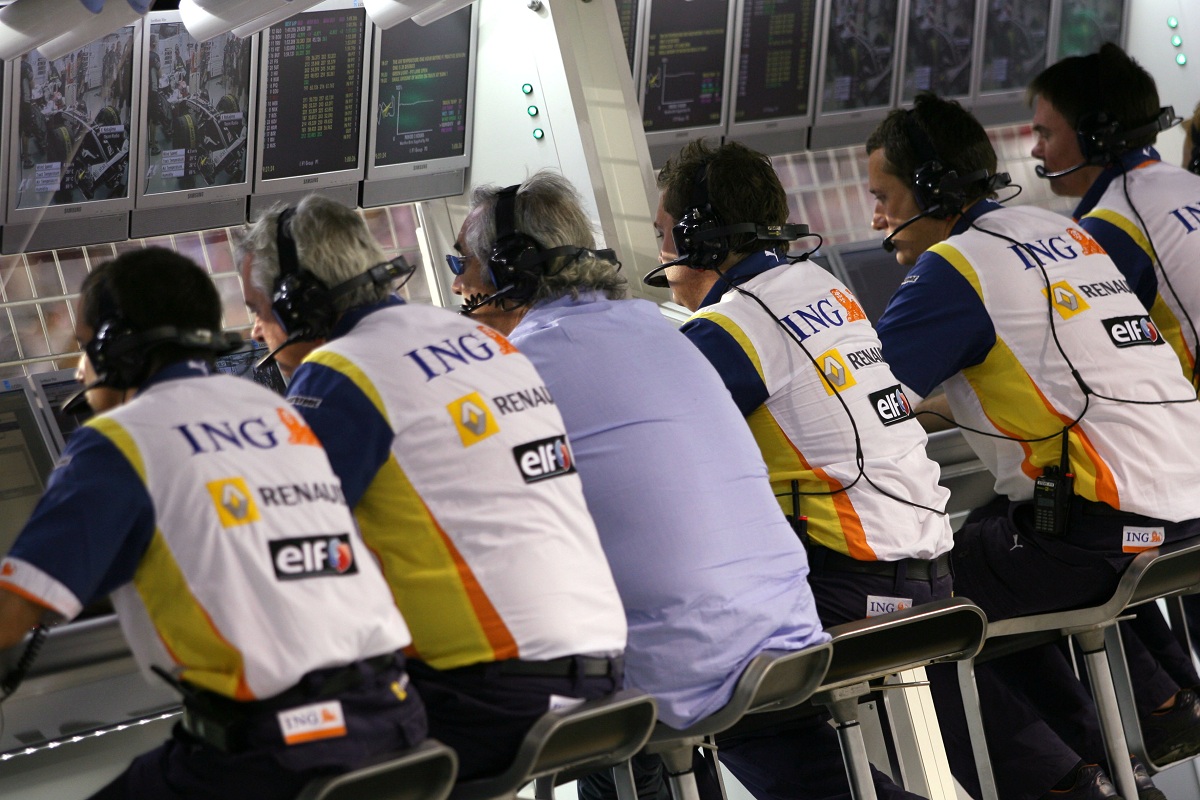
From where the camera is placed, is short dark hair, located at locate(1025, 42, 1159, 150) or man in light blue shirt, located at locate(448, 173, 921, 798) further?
short dark hair, located at locate(1025, 42, 1159, 150)

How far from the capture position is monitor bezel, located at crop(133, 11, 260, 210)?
3275 mm

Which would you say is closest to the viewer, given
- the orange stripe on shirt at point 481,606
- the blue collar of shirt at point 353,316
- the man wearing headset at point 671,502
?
the orange stripe on shirt at point 481,606

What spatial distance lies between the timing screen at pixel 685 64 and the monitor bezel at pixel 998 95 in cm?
108

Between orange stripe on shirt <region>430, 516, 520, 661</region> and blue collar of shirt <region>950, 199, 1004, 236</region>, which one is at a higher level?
blue collar of shirt <region>950, 199, 1004, 236</region>

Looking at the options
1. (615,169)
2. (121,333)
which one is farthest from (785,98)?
(121,333)

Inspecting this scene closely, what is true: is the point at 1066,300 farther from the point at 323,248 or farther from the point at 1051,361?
the point at 323,248

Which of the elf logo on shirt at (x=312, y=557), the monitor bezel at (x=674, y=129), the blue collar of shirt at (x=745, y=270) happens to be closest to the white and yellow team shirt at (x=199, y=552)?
the elf logo on shirt at (x=312, y=557)

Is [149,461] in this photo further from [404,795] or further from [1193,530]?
[1193,530]

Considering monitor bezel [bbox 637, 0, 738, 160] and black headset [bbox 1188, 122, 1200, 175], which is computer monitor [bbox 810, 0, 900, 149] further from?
black headset [bbox 1188, 122, 1200, 175]

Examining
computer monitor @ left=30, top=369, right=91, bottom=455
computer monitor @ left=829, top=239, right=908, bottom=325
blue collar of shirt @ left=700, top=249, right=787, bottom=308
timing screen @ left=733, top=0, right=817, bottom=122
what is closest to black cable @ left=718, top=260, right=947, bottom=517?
blue collar of shirt @ left=700, top=249, right=787, bottom=308

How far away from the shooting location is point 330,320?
2096 millimetres

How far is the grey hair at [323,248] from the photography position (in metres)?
2.09

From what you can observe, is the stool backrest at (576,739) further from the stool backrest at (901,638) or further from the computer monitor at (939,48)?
the computer monitor at (939,48)

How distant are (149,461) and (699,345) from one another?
1.17 meters
